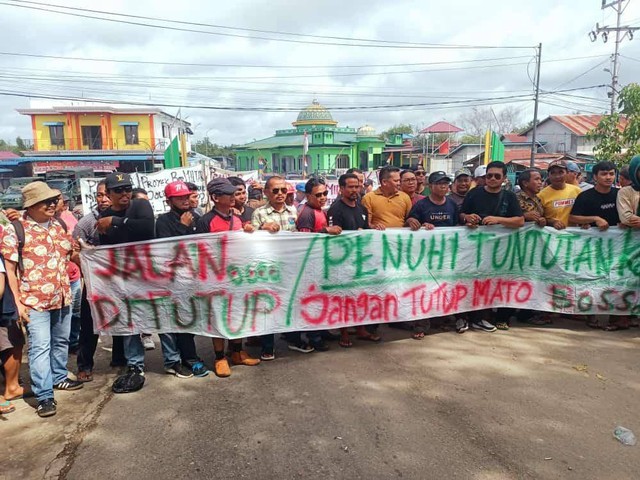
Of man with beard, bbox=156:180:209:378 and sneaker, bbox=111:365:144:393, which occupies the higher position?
man with beard, bbox=156:180:209:378

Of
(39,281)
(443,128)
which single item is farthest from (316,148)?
(39,281)

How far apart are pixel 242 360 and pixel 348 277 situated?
1226 millimetres

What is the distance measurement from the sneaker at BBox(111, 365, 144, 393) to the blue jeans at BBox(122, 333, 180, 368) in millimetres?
54

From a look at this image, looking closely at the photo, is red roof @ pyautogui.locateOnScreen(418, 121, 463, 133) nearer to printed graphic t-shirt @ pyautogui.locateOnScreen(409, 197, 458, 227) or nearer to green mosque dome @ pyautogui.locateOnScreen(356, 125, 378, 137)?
green mosque dome @ pyautogui.locateOnScreen(356, 125, 378, 137)

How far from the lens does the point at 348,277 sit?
14.6 feet

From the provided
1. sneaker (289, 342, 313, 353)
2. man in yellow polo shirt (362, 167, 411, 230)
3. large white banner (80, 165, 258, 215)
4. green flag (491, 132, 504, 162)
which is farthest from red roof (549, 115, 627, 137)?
sneaker (289, 342, 313, 353)

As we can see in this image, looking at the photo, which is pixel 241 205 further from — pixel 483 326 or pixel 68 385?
pixel 483 326

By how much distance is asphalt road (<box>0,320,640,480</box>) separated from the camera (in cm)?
272

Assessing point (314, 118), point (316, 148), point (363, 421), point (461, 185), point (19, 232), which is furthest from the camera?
point (314, 118)

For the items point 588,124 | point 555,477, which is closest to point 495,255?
point 555,477

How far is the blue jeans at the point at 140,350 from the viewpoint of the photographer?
13.0 feet

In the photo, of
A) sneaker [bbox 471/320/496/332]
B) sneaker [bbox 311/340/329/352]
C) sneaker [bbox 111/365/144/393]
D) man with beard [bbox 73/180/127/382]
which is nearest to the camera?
sneaker [bbox 111/365/144/393]

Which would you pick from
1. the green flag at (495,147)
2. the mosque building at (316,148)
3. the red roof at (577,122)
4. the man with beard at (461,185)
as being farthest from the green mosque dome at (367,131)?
the man with beard at (461,185)

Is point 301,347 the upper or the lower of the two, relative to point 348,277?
lower
